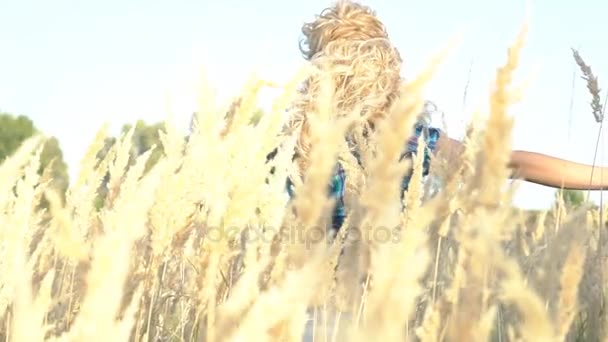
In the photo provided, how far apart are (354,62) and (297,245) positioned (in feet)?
8.29

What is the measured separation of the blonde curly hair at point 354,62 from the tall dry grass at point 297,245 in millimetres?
1158

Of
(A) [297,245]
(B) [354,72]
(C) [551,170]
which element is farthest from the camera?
(B) [354,72]

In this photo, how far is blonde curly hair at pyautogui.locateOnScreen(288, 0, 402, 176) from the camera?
10.9 ft

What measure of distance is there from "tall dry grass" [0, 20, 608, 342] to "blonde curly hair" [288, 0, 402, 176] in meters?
1.16

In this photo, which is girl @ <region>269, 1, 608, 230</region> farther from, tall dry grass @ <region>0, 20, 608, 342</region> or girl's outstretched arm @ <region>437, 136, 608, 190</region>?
tall dry grass @ <region>0, 20, 608, 342</region>

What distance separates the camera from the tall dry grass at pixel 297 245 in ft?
2.14

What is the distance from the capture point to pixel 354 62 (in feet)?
11.2

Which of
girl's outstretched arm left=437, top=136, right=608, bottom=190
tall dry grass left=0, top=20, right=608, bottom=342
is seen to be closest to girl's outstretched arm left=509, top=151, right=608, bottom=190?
girl's outstretched arm left=437, top=136, right=608, bottom=190

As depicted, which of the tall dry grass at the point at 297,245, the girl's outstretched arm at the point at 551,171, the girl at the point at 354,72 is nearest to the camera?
the tall dry grass at the point at 297,245

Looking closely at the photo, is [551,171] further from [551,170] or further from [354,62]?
[354,62]

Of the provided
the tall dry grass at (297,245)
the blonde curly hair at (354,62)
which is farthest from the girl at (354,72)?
the tall dry grass at (297,245)

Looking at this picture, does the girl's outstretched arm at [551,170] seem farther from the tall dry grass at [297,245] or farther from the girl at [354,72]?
the tall dry grass at [297,245]

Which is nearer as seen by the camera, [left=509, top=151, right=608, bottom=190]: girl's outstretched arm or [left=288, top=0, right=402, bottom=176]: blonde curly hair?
[left=509, top=151, right=608, bottom=190]: girl's outstretched arm

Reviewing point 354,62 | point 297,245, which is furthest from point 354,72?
point 297,245
